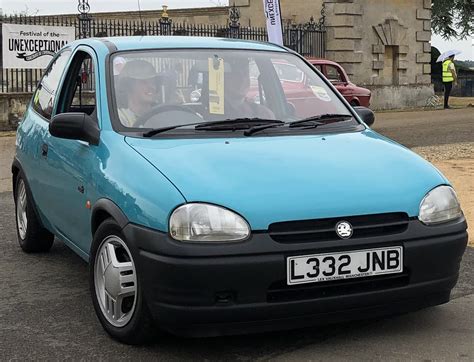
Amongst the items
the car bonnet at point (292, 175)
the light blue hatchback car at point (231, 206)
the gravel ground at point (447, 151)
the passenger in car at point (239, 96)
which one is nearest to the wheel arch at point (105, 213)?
the light blue hatchback car at point (231, 206)

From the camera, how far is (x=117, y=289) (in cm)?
383

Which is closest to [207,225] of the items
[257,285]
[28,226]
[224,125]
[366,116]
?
[257,285]

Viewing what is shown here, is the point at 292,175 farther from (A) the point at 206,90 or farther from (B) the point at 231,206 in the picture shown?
(A) the point at 206,90

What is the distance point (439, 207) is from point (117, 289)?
5.37 ft

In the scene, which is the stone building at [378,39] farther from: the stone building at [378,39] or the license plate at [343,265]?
the license plate at [343,265]

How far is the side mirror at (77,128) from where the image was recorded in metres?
4.34

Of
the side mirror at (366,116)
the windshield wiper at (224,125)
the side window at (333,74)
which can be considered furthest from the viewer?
the side window at (333,74)

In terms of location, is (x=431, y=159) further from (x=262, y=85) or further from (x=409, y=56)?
(x=409, y=56)

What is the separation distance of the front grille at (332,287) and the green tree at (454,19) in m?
38.7

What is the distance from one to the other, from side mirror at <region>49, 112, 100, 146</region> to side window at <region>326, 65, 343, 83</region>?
14.0 meters

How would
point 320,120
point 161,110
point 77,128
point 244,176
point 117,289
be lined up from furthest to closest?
point 320,120 < point 161,110 < point 77,128 < point 117,289 < point 244,176

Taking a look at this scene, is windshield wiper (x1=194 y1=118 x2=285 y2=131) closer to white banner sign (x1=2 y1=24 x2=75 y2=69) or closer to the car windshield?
the car windshield

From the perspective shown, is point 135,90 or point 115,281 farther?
point 135,90

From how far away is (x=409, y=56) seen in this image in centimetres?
2873
